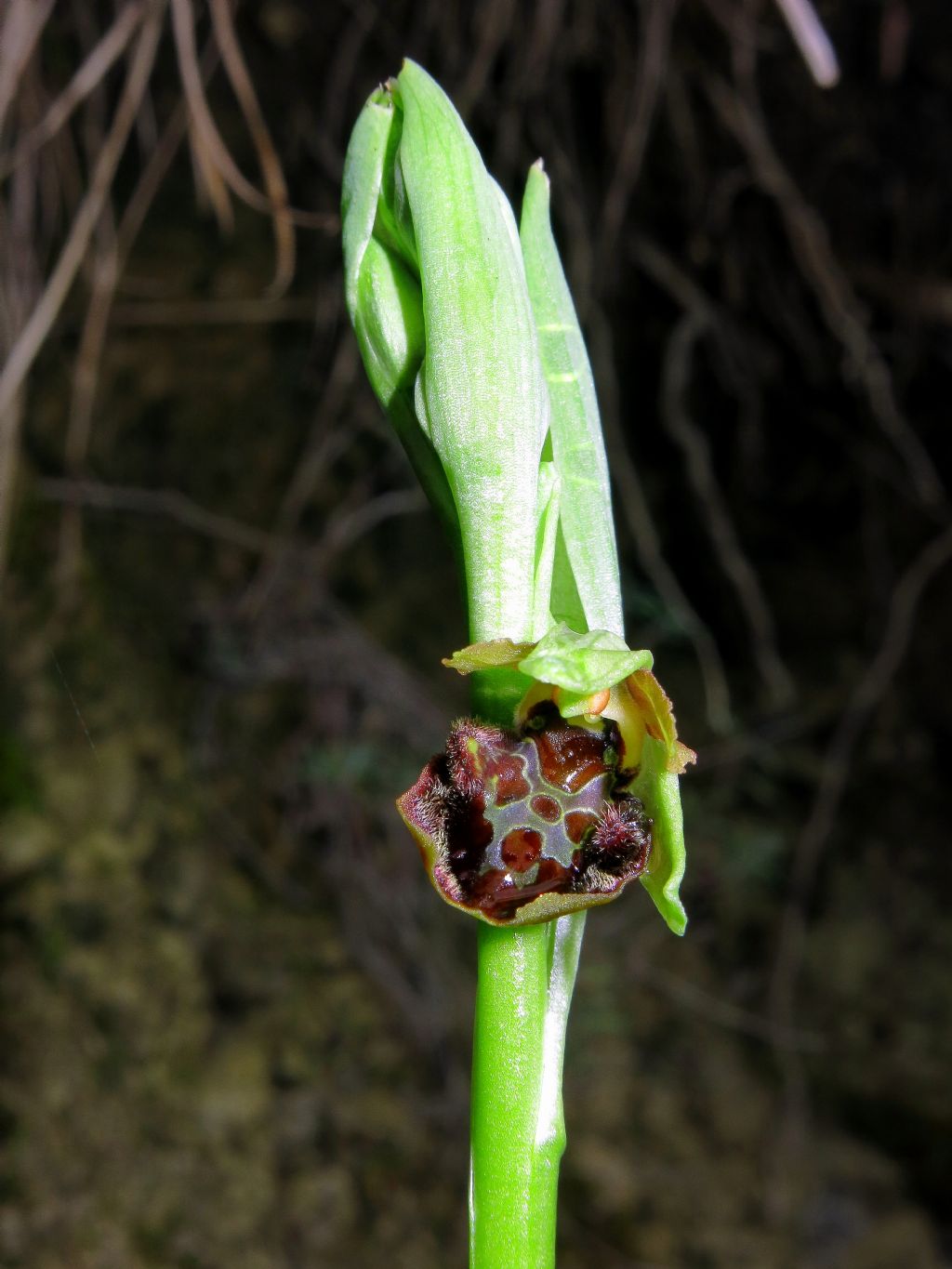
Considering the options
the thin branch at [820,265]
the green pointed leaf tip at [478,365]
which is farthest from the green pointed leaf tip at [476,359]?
the thin branch at [820,265]

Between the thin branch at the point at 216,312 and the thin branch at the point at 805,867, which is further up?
the thin branch at the point at 216,312

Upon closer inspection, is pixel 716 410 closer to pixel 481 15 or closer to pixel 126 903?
pixel 481 15

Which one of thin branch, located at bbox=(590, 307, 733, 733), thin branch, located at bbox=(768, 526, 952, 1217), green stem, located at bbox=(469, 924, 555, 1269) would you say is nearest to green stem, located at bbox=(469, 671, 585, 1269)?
green stem, located at bbox=(469, 924, 555, 1269)

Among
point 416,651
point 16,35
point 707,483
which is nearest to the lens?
point 16,35

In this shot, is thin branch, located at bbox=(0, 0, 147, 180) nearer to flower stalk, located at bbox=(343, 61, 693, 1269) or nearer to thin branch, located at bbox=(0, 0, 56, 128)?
thin branch, located at bbox=(0, 0, 56, 128)

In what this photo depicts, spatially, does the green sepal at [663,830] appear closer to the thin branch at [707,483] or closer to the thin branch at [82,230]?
the thin branch at [82,230]

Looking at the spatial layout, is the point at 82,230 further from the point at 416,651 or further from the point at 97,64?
the point at 416,651

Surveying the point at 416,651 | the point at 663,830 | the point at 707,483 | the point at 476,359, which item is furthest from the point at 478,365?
the point at 416,651
